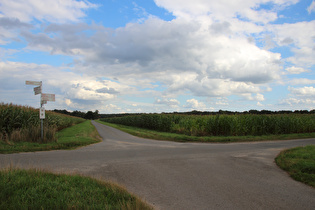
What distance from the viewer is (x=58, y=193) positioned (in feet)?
13.7

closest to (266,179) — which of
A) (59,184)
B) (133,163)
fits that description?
(133,163)

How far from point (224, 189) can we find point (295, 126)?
85.4 feet

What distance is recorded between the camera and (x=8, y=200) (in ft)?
12.5

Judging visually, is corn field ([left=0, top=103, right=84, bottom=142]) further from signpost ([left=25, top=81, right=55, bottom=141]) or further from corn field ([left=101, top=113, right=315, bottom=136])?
corn field ([left=101, top=113, right=315, bottom=136])

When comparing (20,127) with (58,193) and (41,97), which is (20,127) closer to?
(41,97)

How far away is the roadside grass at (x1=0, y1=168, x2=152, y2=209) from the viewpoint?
145 inches

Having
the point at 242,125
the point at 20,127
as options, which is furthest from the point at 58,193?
the point at 242,125

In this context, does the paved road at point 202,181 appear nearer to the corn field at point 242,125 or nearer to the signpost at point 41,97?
the signpost at point 41,97

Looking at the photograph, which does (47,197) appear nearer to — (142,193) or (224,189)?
(142,193)

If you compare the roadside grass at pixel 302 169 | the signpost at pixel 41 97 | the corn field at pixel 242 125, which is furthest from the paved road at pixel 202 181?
the corn field at pixel 242 125

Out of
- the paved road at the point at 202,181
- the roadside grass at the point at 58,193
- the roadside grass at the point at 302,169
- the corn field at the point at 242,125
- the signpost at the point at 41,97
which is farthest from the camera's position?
the corn field at the point at 242,125

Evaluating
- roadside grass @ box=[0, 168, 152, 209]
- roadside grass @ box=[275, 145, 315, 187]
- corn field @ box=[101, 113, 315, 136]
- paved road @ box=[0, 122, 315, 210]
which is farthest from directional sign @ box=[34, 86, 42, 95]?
corn field @ box=[101, 113, 315, 136]

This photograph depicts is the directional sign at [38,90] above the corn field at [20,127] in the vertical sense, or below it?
above

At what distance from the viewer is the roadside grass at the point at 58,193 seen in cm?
367
